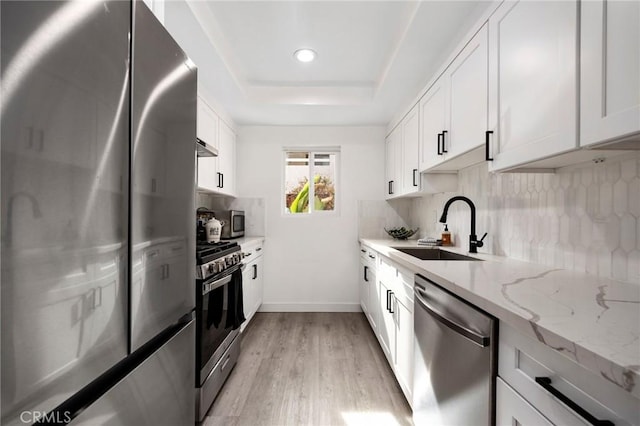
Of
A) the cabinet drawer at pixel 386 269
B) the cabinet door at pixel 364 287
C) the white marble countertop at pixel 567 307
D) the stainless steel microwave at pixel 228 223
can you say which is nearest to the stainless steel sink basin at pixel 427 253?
the cabinet drawer at pixel 386 269

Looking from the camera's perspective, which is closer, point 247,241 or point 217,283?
point 217,283

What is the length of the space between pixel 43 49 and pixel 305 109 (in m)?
2.90

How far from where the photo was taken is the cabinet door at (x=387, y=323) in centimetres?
219

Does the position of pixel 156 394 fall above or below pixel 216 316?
above

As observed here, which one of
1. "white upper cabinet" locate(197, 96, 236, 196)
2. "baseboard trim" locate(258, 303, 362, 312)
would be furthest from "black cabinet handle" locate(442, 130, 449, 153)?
"baseboard trim" locate(258, 303, 362, 312)

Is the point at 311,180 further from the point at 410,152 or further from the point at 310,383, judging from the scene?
the point at 310,383

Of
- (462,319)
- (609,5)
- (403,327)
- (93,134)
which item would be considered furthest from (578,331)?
(403,327)

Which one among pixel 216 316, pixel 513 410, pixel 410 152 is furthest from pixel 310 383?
pixel 410 152

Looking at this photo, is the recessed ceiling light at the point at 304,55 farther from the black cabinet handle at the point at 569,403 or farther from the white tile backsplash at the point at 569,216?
the black cabinet handle at the point at 569,403

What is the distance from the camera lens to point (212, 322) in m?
1.90

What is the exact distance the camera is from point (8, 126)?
47 cm

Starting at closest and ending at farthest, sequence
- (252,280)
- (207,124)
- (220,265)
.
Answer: (220,265), (207,124), (252,280)

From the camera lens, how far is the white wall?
389 centimetres

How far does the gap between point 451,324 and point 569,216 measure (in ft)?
2.73
